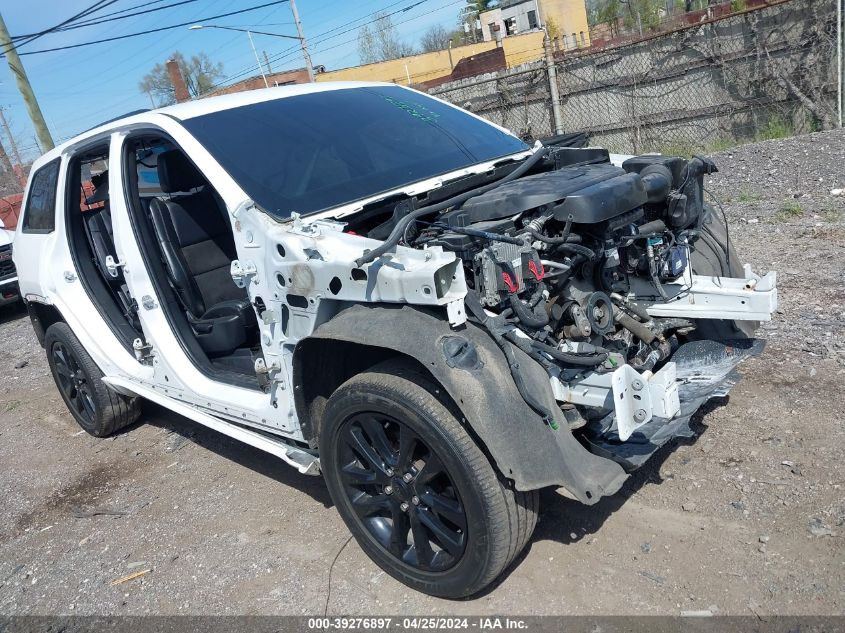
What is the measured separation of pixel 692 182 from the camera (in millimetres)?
3367

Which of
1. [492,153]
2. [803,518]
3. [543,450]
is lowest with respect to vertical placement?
[803,518]

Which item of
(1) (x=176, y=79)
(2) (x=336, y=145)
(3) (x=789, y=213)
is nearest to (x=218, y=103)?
(2) (x=336, y=145)

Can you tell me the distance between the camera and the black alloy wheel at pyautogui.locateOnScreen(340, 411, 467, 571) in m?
2.64

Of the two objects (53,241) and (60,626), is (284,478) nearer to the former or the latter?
(60,626)

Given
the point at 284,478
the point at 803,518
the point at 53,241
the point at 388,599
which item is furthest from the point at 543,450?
the point at 53,241

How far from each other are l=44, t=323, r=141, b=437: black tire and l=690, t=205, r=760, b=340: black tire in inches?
153

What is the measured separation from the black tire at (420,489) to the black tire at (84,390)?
103 inches

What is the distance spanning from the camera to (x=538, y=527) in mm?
3143

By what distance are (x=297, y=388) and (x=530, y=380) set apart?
3.58 ft

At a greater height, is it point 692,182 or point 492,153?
point 492,153

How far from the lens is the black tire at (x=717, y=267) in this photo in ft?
11.6

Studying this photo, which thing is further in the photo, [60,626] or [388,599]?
[60,626]

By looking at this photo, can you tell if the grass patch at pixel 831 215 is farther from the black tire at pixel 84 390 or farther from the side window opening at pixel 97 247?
the black tire at pixel 84 390

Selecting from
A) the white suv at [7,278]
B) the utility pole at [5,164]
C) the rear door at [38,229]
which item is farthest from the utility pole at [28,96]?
the utility pole at [5,164]
